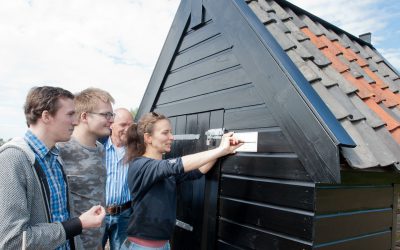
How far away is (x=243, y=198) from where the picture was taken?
2.54m

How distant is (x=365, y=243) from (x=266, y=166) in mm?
1013

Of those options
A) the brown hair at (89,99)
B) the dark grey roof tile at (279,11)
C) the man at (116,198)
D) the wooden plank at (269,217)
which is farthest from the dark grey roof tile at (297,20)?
the man at (116,198)

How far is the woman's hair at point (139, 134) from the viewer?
2852 millimetres

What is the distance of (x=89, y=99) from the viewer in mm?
2598

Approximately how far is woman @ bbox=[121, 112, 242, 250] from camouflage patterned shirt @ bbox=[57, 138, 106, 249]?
30 centimetres

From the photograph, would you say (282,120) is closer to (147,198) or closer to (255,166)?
(255,166)

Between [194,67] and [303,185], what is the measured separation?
203cm

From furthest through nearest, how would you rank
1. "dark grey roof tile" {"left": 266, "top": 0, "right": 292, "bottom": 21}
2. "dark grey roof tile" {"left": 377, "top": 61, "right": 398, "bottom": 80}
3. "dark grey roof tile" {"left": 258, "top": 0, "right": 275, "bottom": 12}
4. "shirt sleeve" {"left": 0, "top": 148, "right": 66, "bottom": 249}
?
"dark grey roof tile" {"left": 377, "top": 61, "right": 398, "bottom": 80}, "dark grey roof tile" {"left": 266, "top": 0, "right": 292, "bottom": 21}, "dark grey roof tile" {"left": 258, "top": 0, "right": 275, "bottom": 12}, "shirt sleeve" {"left": 0, "top": 148, "right": 66, "bottom": 249}

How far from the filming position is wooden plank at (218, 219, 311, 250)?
2.06 metres

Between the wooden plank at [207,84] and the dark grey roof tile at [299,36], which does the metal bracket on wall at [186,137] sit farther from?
the dark grey roof tile at [299,36]

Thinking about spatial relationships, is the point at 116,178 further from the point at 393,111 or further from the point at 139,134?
the point at 393,111

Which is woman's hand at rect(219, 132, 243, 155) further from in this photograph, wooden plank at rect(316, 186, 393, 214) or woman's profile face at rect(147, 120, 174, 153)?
wooden plank at rect(316, 186, 393, 214)

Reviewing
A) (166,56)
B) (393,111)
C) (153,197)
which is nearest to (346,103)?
(393,111)

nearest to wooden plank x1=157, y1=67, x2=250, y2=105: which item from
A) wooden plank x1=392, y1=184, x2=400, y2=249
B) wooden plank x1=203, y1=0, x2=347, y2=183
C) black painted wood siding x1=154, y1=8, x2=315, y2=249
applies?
black painted wood siding x1=154, y1=8, x2=315, y2=249
